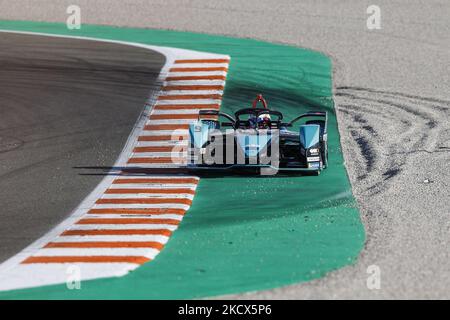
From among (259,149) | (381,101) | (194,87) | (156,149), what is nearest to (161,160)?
(156,149)

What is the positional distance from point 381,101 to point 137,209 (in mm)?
9902

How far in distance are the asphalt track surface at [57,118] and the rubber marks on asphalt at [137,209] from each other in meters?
0.47

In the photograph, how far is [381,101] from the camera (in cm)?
2620

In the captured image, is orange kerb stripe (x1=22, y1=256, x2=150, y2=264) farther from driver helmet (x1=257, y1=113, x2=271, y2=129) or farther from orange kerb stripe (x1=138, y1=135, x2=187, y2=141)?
orange kerb stripe (x1=138, y1=135, x2=187, y2=141)

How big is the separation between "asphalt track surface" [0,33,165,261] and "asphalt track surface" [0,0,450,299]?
4609mm

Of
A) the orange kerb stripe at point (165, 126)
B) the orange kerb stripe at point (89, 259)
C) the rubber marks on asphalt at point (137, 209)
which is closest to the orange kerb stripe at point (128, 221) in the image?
the rubber marks on asphalt at point (137, 209)

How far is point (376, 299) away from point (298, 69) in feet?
53.5

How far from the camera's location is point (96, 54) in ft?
99.9

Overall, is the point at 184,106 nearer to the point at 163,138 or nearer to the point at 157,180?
the point at 163,138

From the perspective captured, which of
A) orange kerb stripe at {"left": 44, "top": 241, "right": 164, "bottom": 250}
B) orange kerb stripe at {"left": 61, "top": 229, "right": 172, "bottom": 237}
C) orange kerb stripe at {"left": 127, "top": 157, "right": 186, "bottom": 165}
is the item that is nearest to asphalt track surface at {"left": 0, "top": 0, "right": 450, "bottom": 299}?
orange kerb stripe at {"left": 44, "top": 241, "right": 164, "bottom": 250}

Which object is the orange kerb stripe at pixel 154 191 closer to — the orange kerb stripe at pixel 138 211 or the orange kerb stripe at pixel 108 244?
the orange kerb stripe at pixel 138 211

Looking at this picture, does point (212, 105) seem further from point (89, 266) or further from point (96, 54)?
point (89, 266)

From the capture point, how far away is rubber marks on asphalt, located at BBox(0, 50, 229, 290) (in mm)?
15203
